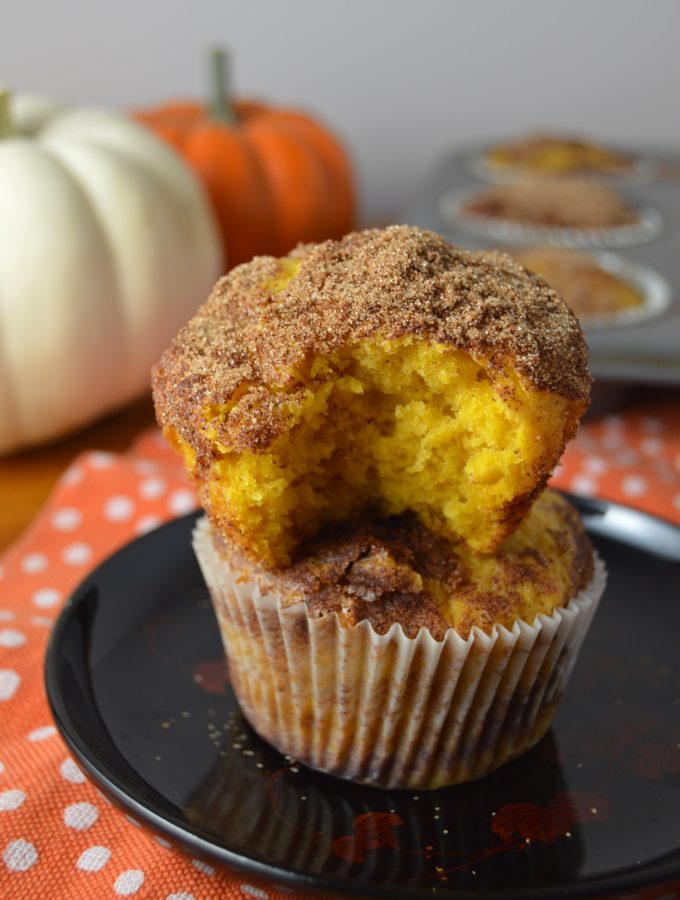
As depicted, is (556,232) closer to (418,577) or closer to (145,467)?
(145,467)

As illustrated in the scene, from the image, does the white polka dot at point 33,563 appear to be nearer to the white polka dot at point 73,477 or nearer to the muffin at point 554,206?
the white polka dot at point 73,477

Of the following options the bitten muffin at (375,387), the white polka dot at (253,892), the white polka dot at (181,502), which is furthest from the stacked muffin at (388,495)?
the white polka dot at (181,502)

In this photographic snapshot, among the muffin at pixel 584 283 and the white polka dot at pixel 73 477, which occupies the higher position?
the muffin at pixel 584 283

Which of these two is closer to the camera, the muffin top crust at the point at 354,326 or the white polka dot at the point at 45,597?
the muffin top crust at the point at 354,326

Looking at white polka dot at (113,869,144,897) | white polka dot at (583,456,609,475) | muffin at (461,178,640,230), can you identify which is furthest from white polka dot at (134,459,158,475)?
muffin at (461,178,640,230)

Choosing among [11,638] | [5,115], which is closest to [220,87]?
[5,115]

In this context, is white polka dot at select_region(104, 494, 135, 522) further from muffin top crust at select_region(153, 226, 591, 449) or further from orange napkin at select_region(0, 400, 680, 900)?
muffin top crust at select_region(153, 226, 591, 449)
